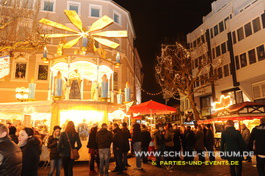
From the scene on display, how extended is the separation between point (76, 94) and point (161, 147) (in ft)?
19.8

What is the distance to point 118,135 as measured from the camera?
8.41 metres

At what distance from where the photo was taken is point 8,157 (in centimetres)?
282

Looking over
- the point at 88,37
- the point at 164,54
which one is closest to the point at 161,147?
the point at 88,37

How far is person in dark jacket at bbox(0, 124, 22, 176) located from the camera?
2773 mm

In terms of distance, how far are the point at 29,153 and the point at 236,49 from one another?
2567 centimetres

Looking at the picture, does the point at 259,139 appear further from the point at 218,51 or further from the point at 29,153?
the point at 218,51

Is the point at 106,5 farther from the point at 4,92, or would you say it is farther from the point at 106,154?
the point at 106,154

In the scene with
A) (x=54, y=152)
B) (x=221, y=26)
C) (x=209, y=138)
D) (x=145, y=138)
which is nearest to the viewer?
(x=54, y=152)

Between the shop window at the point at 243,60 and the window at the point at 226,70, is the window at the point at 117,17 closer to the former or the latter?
the window at the point at 226,70

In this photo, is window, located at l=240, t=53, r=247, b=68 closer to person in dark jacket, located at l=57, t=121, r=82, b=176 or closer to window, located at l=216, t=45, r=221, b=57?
window, located at l=216, t=45, r=221, b=57

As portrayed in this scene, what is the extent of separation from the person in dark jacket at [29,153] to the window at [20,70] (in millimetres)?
25347

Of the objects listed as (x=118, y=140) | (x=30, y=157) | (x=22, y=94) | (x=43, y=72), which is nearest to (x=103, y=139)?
(x=118, y=140)

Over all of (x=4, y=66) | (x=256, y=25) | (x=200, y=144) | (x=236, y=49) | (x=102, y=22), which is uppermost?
(x=256, y=25)

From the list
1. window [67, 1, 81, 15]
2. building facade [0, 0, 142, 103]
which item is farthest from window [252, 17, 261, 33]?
window [67, 1, 81, 15]
